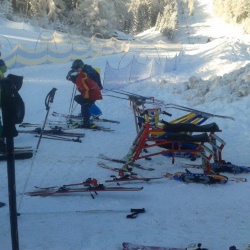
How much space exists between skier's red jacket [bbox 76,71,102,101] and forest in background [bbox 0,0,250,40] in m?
38.6

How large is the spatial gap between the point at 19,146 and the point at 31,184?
2218 mm

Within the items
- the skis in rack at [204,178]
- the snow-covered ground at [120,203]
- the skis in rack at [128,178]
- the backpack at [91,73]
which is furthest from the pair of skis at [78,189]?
the backpack at [91,73]

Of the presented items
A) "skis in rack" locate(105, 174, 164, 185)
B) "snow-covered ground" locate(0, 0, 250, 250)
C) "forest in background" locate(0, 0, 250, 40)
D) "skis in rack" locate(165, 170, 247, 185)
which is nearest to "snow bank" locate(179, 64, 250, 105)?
"snow-covered ground" locate(0, 0, 250, 250)

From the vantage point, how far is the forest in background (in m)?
51.5

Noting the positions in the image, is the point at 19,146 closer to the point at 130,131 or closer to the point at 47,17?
the point at 130,131

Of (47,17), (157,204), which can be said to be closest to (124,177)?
(157,204)

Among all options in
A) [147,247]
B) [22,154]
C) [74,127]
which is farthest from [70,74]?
[147,247]

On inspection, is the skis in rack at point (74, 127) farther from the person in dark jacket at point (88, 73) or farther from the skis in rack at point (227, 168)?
the skis in rack at point (227, 168)

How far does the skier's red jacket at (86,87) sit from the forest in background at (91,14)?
1519 inches

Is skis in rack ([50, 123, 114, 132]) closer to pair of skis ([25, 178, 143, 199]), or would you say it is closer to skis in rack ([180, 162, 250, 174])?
skis in rack ([180, 162, 250, 174])

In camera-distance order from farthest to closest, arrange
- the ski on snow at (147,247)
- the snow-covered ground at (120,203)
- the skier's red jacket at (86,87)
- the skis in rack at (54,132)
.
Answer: the skier's red jacket at (86,87)
the skis in rack at (54,132)
the snow-covered ground at (120,203)
the ski on snow at (147,247)

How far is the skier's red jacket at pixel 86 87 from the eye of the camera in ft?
32.2

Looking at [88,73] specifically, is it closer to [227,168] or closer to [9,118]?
[227,168]

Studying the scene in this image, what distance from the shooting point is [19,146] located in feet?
26.8
